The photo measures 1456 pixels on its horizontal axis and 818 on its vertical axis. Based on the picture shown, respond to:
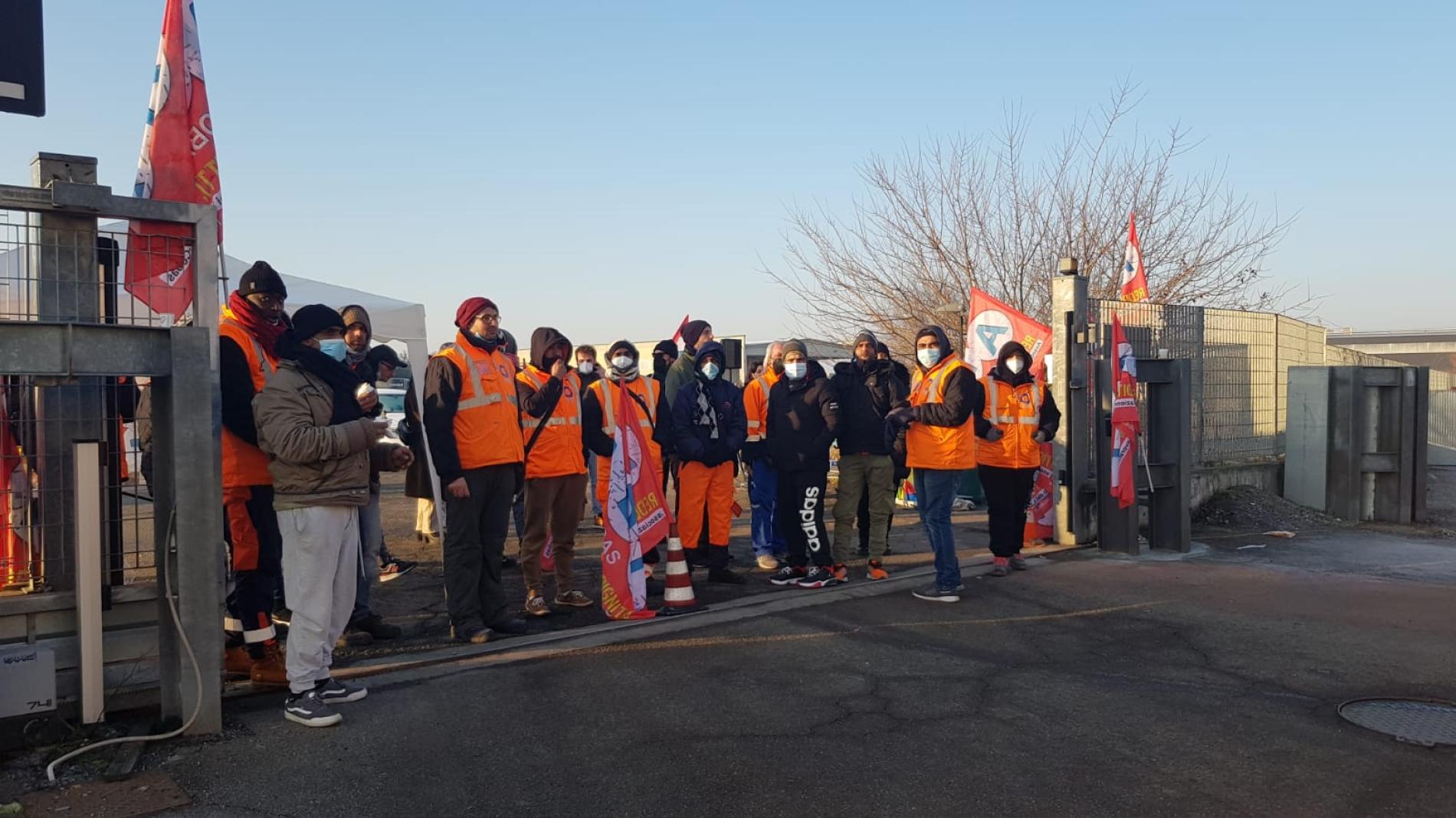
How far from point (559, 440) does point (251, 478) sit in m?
2.28

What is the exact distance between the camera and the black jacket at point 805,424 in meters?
8.27

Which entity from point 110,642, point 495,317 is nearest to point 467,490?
point 495,317

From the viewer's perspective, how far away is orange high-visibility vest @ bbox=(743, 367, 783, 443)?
31.5ft

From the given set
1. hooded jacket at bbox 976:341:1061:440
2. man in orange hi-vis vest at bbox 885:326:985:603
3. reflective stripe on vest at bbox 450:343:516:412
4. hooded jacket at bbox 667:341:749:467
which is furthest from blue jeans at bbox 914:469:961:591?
reflective stripe on vest at bbox 450:343:516:412

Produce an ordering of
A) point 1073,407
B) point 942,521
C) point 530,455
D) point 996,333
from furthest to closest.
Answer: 1. point 996,333
2. point 1073,407
3. point 942,521
4. point 530,455

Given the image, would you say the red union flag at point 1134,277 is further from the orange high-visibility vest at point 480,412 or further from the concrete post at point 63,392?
the concrete post at point 63,392

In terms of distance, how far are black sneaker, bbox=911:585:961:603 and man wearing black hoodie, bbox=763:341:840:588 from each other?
797 mm

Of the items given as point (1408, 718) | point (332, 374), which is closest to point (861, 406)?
point (1408, 718)

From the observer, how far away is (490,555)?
6.67 meters

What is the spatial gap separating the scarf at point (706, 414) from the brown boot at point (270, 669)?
3567mm

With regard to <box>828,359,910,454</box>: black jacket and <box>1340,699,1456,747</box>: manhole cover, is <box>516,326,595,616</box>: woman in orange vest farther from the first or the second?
<box>1340,699,1456,747</box>: manhole cover

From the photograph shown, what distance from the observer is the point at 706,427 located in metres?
8.19

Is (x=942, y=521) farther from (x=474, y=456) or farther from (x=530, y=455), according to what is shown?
(x=474, y=456)

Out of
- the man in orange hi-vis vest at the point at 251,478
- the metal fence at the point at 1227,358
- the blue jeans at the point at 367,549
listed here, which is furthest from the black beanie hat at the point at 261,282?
the metal fence at the point at 1227,358
